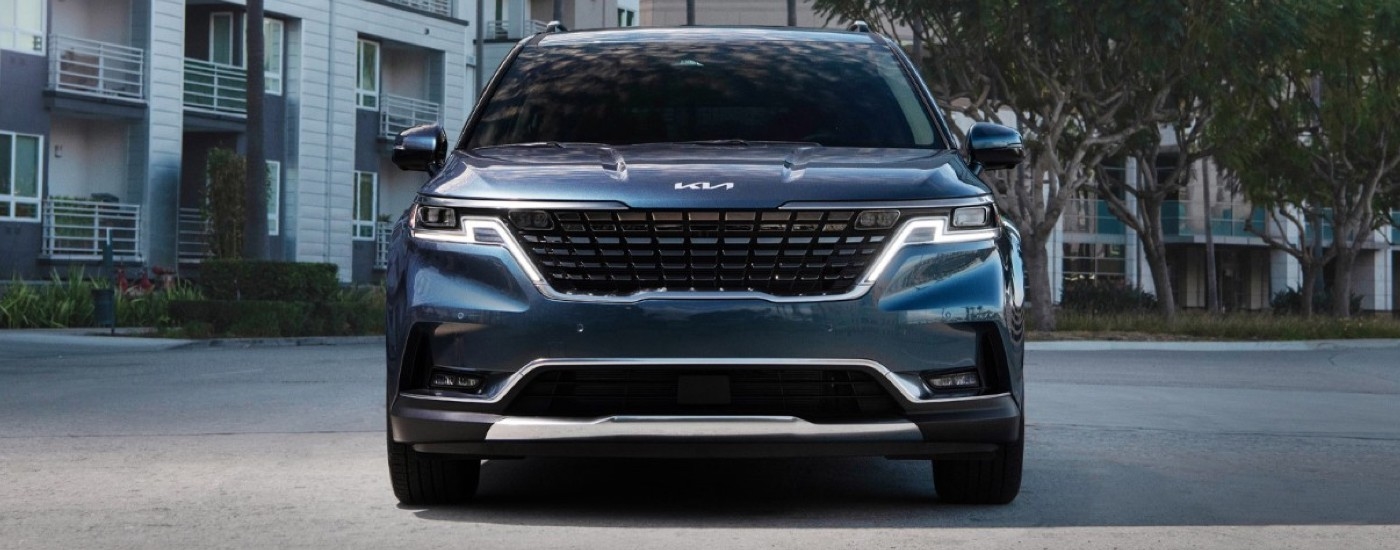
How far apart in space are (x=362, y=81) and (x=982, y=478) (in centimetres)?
3843

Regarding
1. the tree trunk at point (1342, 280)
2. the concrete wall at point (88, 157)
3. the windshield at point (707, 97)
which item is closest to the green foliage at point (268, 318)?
the concrete wall at point (88, 157)

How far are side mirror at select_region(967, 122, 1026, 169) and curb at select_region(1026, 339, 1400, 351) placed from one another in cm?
1765

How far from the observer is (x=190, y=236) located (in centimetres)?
3875

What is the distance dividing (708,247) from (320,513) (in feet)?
6.10

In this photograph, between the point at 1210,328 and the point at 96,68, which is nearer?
the point at 1210,328

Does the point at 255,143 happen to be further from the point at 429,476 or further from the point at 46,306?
the point at 429,476

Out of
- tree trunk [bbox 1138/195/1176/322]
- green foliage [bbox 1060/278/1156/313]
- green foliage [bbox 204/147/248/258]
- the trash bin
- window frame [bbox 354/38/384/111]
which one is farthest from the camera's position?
green foliage [bbox 1060/278/1156/313]

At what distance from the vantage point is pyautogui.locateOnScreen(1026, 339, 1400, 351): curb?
2719 centimetres

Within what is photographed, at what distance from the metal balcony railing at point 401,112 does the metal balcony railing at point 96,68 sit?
8.43 metres

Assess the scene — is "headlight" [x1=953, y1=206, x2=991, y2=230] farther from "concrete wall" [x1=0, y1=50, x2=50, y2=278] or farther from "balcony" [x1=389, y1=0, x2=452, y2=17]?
"balcony" [x1=389, y1=0, x2=452, y2=17]

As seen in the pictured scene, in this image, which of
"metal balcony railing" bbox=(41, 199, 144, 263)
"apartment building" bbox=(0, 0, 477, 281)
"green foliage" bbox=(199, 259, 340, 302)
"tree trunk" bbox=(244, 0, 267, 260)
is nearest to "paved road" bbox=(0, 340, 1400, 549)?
"green foliage" bbox=(199, 259, 340, 302)

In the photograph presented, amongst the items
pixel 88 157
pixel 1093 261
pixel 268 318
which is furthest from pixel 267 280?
pixel 1093 261

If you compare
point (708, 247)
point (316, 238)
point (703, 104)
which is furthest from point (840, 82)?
point (316, 238)

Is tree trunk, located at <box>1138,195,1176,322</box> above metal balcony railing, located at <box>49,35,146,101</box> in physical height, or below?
below
